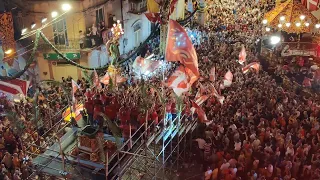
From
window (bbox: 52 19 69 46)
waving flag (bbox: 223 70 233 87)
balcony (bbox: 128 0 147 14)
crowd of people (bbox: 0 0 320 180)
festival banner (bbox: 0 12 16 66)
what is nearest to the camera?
crowd of people (bbox: 0 0 320 180)

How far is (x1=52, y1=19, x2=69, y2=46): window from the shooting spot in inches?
1008

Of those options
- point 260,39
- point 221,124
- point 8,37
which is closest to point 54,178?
point 221,124

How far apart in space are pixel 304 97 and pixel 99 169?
1183 cm

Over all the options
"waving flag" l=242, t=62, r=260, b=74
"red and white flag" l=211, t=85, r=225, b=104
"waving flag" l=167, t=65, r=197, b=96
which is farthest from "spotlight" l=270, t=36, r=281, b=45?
"waving flag" l=167, t=65, r=197, b=96

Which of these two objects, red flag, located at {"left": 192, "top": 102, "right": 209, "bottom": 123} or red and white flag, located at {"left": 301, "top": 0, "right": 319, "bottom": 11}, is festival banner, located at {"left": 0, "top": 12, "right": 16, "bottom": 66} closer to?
red flag, located at {"left": 192, "top": 102, "right": 209, "bottom": 123}

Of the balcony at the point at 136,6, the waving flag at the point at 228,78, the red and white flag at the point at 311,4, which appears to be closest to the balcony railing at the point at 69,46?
the balcony at the point at 136,6

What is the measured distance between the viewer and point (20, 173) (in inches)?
555

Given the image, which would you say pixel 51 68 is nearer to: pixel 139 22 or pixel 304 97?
pixel 139 22

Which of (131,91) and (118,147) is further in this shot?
(131,91)

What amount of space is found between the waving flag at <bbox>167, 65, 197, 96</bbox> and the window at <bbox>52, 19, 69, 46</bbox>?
12.6 metres

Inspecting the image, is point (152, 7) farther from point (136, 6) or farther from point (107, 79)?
point (136, 6)

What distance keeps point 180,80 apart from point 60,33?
13.1 meters

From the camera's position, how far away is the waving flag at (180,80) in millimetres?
15406

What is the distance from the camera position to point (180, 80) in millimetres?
15430
